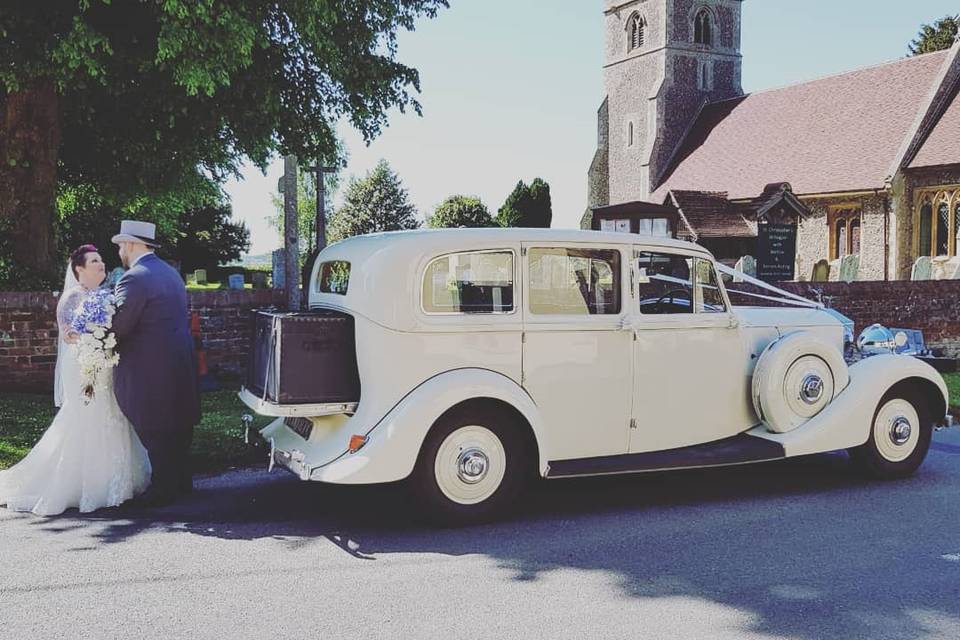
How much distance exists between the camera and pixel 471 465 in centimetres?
601

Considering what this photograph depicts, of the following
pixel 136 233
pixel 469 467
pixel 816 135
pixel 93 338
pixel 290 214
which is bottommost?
pixel 469 467

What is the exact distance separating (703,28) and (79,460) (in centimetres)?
4825

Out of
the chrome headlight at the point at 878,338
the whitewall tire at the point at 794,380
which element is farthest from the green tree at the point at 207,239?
the whitewall tire at the point at 794,380

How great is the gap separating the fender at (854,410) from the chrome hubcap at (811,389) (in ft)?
0.41

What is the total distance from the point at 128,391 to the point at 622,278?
11.6ft


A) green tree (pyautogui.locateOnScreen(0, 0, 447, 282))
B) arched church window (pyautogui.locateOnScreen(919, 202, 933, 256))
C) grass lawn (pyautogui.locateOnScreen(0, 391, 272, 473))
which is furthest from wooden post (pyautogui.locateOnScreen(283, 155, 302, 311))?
arched church window (pyautogui.locateOnScreen(919, 202, 933, 256))

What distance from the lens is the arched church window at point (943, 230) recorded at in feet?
107

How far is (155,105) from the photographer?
1434 cm

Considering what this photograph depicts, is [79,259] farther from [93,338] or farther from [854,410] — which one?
[854,410]

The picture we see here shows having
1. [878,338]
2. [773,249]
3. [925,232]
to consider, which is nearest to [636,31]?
[925,232]

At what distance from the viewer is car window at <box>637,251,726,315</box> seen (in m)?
6.77

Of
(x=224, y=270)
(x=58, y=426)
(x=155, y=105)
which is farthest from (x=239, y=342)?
(x=224, y=270)

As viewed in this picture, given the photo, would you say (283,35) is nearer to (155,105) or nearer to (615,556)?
(155,105)

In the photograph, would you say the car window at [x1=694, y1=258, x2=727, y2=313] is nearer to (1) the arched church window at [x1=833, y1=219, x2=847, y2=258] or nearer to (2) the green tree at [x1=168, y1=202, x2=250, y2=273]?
(1) the arched church window at [x1=833, y1=219, x2=847, y2=258]
